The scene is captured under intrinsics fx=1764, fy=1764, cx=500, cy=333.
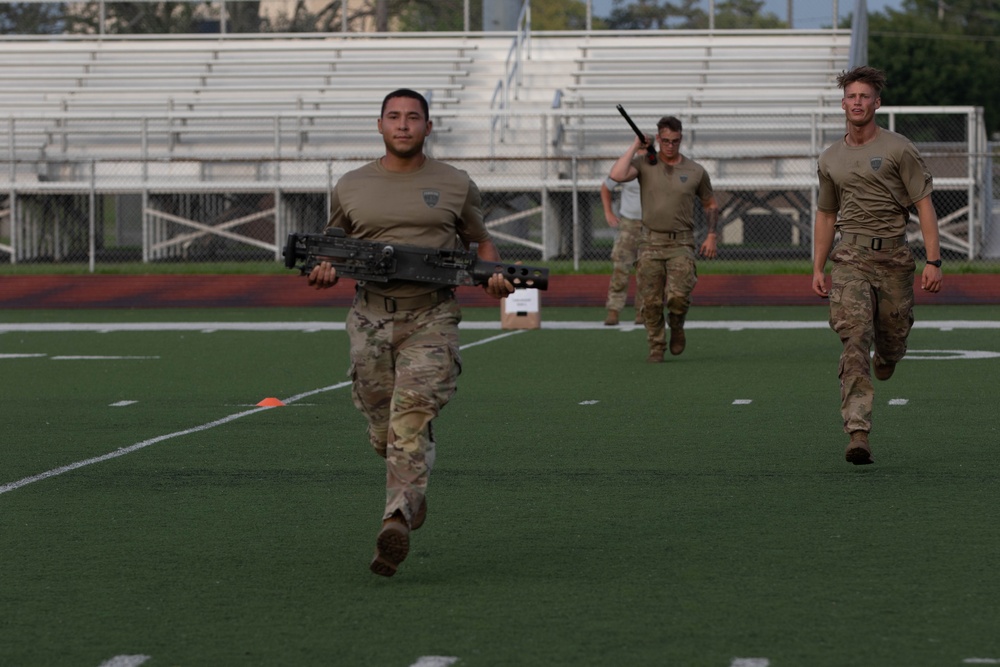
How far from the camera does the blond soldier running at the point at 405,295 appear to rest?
6.31m

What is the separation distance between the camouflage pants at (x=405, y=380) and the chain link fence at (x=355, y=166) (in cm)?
2004

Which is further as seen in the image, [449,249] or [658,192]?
[658,192]

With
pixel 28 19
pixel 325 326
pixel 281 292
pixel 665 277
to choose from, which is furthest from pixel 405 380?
pixel 28 19

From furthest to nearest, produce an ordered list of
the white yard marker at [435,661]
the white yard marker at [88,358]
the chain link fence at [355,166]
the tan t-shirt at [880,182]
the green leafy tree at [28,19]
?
the green leafy tree at [28,19] < the chain link fence at [355,166] < the white yard marker at [88,358] < the tan t-shirt at [880,182] < the white yard marker at [435,661]

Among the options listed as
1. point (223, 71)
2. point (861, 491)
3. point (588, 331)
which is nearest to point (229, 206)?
point (223, 71)

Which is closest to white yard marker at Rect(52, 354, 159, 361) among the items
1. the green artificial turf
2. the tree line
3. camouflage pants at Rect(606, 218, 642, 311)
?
the green artificial turf

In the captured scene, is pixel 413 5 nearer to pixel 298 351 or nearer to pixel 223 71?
pixel 223 71

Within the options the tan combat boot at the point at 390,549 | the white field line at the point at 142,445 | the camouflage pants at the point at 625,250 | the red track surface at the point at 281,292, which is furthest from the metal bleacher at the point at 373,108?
the tan combat boot at the point at 390,549

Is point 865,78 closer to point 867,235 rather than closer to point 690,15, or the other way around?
point 867,235

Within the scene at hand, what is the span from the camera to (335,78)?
34.0 meters

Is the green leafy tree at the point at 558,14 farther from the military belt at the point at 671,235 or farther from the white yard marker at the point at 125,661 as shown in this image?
the white yard marker at the point at 125,661

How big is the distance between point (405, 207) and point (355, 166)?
878 inches

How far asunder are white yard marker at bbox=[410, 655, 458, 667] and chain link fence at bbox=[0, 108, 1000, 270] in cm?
2167

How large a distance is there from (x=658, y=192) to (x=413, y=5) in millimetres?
44880
